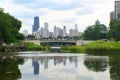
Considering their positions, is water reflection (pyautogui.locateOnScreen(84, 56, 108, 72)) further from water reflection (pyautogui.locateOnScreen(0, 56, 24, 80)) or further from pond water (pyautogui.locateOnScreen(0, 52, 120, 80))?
water reflection (pyautogui.locateOnScreen(0, 56, 24, 80))

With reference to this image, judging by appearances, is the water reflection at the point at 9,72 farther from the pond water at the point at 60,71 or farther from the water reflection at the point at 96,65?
the water reflection at the point at 96,65

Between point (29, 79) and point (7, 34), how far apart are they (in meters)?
78.2

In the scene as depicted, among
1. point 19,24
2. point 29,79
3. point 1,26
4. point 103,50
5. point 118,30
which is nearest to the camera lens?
point 29,79

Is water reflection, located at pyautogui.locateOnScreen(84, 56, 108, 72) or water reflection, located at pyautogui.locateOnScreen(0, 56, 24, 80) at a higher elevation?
water reflection, located at pyautogui.locateOnScreen(0, 56, 24, 80)

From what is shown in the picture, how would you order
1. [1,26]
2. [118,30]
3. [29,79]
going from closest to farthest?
1. [29,79]
2. [1,26]
3. [118,30]

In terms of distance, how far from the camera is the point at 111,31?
595 feet

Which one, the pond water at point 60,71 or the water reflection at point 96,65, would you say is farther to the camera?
the water reflection at point 96,65

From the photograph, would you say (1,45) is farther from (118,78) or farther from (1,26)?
(118,78)

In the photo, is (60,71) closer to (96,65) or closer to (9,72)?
(9,72)

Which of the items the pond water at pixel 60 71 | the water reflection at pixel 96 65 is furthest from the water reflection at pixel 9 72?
the water reflection at pixel 96 65

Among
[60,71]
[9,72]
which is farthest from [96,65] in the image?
[9,72]

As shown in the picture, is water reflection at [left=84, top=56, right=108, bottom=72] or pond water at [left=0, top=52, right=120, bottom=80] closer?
pond water at [left=0, top=52, right=120, bottom=80]

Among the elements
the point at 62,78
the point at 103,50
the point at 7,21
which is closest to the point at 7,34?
the point at 7,21

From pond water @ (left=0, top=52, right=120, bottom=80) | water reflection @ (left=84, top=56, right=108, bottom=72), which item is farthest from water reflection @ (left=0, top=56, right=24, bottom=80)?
water reflection @ (left=84, top=56, right=108, bottom=72)
